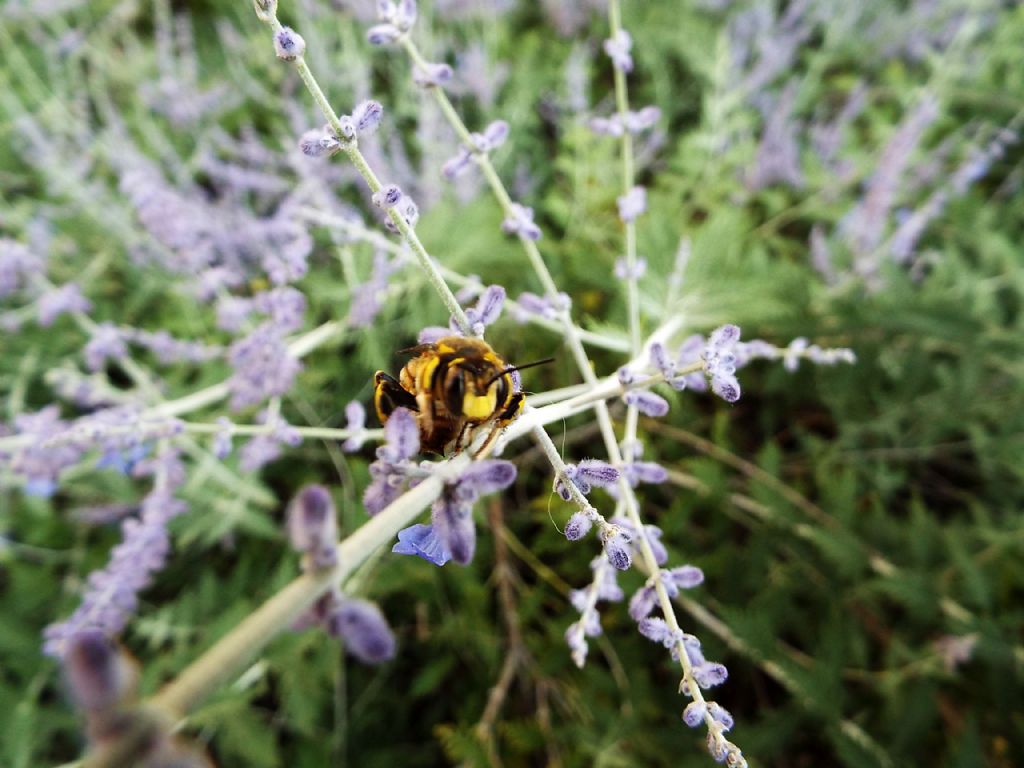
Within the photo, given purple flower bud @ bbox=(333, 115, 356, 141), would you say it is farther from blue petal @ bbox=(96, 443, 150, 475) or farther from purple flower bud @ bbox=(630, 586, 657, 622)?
blue petal @ bbox=(96, 443, 150, 475)

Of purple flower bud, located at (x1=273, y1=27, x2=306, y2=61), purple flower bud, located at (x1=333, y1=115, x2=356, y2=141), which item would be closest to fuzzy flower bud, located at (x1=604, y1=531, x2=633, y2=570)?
purple flower bud, located at (x1=333, y1=115, x2=356, y2=141)

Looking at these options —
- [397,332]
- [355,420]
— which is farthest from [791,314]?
[355,420]

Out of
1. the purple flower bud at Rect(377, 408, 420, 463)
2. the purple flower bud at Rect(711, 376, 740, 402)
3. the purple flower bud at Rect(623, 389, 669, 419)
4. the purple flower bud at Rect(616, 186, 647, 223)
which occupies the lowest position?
the purple flower bud at Rect(377, 408, 420, 463)

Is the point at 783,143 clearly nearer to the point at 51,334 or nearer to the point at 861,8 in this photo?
the point at 861,8

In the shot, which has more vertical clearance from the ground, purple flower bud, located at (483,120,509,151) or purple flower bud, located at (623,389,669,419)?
purple flower bud, located at (483,120,509,151)

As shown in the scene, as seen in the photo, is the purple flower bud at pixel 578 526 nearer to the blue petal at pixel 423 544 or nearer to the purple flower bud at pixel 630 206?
the blue petal at pixel 423 544

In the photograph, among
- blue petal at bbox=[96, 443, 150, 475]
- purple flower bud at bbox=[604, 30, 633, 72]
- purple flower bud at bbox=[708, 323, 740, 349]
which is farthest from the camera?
blue petal at bbox=[96, 443, 150, 475]

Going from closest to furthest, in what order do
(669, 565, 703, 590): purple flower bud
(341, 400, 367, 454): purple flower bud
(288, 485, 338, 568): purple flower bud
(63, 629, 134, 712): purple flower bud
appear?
(63, 629, 134, 712): purple flower bud < (288, 485, 338, 568): purple flower bud < (669, 565, 703, 590): purple flower bud < (341, 400, 367, 454): purple flower bud
